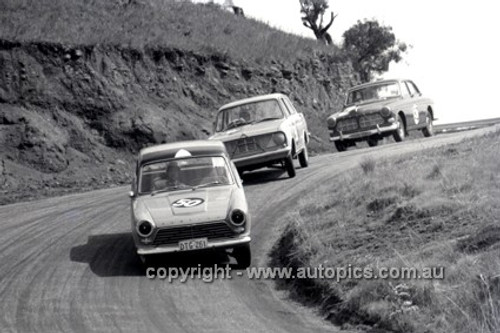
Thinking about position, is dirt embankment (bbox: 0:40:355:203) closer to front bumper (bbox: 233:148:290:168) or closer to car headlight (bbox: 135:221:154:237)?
front bumper (bbox: 233:148:290:168)

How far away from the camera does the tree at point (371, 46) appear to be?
177 feet

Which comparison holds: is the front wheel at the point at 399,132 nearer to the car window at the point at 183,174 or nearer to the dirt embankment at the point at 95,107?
the dirt embankment at the point at 95,107

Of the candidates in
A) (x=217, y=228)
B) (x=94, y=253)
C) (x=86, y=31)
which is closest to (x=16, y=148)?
(x=86, y=31)

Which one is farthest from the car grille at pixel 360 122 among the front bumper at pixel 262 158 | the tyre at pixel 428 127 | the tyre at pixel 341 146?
the front bumper at pixel 262 158

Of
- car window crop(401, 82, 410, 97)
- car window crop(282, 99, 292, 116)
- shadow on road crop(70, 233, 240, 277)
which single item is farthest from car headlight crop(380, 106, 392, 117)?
shadow on road crop(70, 233, 240, 277)

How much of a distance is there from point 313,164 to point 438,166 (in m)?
7.43

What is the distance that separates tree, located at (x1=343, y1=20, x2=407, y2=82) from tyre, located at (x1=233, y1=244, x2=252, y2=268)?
43.4 m

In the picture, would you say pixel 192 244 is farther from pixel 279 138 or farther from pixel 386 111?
pixel 386 111

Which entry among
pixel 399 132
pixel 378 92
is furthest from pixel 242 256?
pixel 378 92

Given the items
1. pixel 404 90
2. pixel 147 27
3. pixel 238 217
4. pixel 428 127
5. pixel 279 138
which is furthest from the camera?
pixel 147 27

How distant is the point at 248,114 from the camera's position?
18.5 meters

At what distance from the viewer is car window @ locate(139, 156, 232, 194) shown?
11781 millimetres

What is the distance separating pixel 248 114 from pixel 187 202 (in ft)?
24.7

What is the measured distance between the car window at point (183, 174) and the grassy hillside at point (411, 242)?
1281mm
